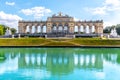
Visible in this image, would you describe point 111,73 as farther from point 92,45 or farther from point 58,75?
point 92,45

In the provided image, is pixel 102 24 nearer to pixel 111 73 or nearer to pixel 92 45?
pixel 92 45

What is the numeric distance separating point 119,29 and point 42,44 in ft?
135

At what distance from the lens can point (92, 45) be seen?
133ft

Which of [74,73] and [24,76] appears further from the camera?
[74,73]

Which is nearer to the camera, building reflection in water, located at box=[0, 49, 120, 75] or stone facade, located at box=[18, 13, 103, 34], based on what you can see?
building reflection in water, located at box=[0, 49, 120, 75]

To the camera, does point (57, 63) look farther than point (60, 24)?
No

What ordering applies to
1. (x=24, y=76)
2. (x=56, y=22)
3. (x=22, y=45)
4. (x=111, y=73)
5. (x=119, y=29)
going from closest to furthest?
(x=24, y=76), (x=111, y=73), (x=22, y=45), (x=56, y=22), (x=119, y=29)

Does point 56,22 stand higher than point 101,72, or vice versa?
point 56,22

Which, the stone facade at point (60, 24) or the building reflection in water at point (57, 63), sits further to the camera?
the stone facade at point (60, 24)

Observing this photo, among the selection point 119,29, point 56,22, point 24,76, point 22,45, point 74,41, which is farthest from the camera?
point 119,29

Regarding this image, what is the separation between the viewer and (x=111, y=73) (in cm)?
1533

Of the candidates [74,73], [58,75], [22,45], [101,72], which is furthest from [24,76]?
[22,45]

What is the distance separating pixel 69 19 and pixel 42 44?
31975 mm

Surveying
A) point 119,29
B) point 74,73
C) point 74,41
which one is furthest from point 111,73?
point 119,29
